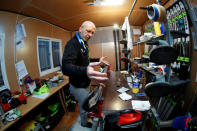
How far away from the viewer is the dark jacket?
71 centimetres

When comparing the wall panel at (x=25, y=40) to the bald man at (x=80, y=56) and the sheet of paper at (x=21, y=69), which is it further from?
the bald man at (x=80, y=56)

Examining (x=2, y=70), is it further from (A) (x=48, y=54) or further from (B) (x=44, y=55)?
(A) (x=48, y=54)

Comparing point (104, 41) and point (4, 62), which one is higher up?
point (104, 41)

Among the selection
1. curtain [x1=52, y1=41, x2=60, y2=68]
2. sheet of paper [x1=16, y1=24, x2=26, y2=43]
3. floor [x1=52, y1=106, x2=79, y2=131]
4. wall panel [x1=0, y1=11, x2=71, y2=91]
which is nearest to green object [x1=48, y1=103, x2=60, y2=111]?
floor [x1=52, y1=106, x2=79, y2=131]

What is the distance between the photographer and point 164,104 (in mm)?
874

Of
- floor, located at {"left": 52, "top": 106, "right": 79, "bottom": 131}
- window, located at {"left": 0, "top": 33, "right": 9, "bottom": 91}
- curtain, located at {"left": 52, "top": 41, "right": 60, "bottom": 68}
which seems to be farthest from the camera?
curtain, located at {"left": 52, "top": 41, "right": 60, "bottom": 68}

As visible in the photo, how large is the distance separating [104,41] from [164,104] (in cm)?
305

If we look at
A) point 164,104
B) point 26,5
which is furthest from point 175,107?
point 26,5

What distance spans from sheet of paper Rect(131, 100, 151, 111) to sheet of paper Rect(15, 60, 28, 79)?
7.31 ft

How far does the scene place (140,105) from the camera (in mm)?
1096

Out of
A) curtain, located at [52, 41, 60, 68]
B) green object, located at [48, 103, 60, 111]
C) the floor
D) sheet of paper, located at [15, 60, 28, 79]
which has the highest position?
curtain, located at [52, 41, 60, 68]

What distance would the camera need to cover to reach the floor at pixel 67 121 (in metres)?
1.90

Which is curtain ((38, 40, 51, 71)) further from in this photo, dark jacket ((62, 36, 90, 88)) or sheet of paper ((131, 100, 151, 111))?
sheet of paper ((131, 100, 151, 111))

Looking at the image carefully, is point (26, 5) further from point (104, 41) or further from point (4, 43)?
point (104, 41)
